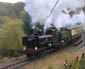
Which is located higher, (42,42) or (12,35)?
(12,35)

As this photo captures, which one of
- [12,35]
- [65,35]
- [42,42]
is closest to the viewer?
[42,42]

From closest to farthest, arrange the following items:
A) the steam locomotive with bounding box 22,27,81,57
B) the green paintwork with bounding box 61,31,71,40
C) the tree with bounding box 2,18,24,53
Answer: the steam locomotive with bounding box 22,27,81,57
the green paintwork with bounding box 61,31,71,40
the tree with bounding box 2,18,24,53

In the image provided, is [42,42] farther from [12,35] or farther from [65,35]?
[12,35]

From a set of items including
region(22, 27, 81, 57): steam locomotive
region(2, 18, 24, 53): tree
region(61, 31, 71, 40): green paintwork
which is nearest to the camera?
region(22, 27, 81, 57): steam locomotive

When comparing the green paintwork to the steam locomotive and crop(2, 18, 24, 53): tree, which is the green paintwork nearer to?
the steam locomotive

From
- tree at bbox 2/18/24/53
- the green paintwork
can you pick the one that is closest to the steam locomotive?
the green paintwork

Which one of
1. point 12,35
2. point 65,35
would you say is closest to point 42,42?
point 65,35

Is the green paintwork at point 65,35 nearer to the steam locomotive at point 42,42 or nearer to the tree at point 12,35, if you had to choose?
the steam locomotive at point 42,42

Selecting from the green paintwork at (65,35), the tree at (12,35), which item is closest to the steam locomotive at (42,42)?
the green paintwork at (65,35)

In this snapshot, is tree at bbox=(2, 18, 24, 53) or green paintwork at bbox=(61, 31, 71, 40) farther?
tree at bbox=(2, 18, 24, 53)

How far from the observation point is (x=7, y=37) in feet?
61.2

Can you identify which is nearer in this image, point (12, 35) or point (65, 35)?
point (65, 35)

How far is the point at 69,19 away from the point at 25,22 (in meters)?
7.18

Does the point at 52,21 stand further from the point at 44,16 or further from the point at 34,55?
the point at 34,55
